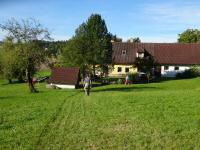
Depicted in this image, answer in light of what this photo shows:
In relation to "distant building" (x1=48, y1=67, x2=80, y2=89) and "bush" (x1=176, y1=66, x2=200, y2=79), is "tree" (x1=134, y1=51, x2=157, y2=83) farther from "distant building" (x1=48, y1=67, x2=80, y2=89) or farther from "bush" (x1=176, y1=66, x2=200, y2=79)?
"distant building" (x1=48, y1=67, x2=80, y2=89)

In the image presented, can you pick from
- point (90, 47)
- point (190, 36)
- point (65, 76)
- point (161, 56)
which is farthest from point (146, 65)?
point (190, 36)

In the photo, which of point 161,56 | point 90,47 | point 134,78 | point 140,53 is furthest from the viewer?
point 161,56

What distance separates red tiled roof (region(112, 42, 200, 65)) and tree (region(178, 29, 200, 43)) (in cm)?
2816

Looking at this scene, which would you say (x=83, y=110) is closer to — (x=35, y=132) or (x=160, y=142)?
(x=35, y=132)

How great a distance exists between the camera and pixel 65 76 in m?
57.9

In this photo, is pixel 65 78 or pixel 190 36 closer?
pixel 65 78

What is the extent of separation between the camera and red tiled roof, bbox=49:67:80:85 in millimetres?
56750

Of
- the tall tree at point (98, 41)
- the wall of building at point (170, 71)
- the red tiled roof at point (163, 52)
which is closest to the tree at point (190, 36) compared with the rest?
the red tiled roof at point (163, 52)

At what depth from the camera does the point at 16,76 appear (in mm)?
80438

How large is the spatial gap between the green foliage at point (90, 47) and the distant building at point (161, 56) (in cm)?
899

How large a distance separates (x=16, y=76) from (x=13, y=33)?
3680 centimetres

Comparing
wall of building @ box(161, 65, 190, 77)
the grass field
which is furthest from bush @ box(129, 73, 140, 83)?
the grass field

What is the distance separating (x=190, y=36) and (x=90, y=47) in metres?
48.4

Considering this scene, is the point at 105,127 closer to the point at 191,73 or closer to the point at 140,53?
the point at 191,73
